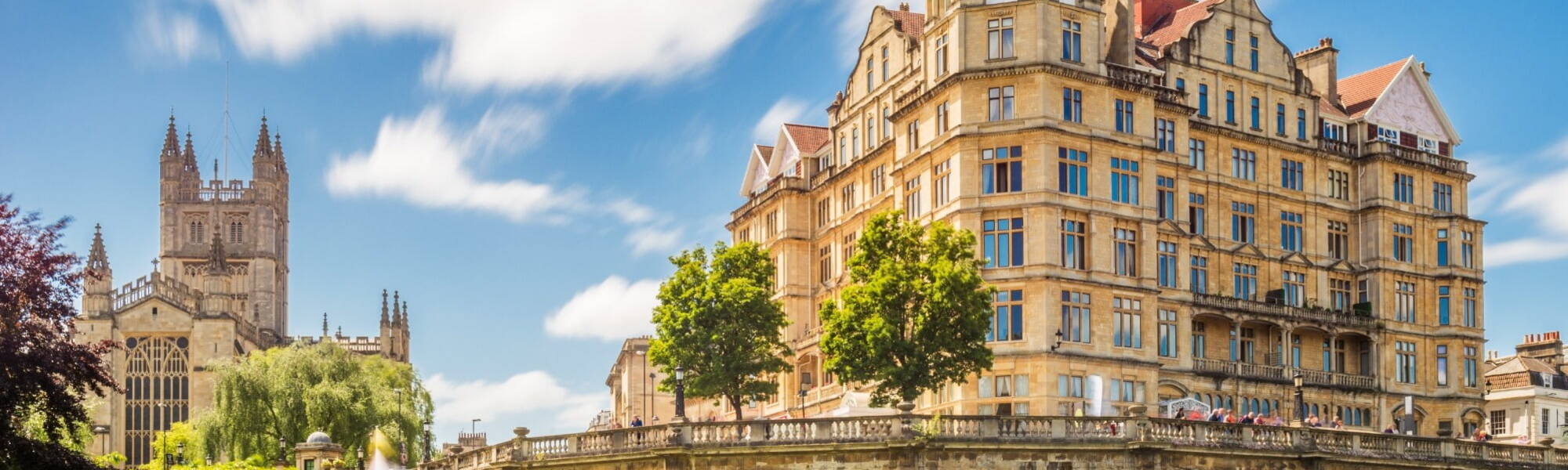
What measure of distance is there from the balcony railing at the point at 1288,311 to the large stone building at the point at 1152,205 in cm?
10

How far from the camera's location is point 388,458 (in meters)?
85.0

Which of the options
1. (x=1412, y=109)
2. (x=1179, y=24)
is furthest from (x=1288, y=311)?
(x=1412, y=109)

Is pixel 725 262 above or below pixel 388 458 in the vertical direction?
above

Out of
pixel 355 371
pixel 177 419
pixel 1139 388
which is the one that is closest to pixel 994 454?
pixel 1139 388

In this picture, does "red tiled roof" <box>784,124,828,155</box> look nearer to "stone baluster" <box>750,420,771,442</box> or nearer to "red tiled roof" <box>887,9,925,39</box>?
"red tiled roof" <box>887,9,925,39</box>

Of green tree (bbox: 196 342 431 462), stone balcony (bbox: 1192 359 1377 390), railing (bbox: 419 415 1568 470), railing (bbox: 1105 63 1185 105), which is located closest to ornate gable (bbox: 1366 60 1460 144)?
stone balcony (bbox: 1192 359 1377 390)

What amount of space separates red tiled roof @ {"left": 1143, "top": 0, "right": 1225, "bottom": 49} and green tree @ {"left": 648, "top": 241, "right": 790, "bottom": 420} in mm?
20837

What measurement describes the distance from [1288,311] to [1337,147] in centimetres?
835

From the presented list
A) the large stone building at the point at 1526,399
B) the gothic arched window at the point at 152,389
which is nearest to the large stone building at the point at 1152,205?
the large stone building at the point at 1526,399

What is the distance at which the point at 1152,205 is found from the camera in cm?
7269

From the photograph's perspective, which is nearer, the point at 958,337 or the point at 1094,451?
the point at 1094,451

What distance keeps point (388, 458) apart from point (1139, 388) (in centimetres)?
3301

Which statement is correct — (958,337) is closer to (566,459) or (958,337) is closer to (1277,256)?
(566,459)

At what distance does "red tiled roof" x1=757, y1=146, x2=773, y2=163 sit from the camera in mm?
95481
